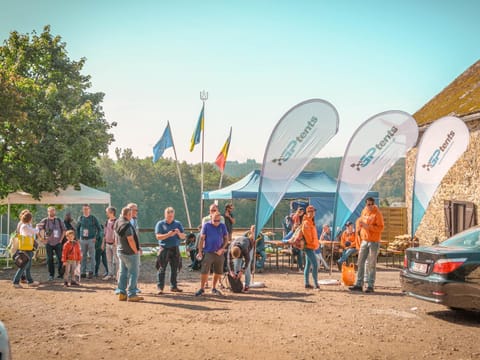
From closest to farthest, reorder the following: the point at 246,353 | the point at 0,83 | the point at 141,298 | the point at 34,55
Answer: the point at 246,353, the point at 141,298, the point at 0,83, the point at 34,55

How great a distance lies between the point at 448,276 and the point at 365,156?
4420 millimetres

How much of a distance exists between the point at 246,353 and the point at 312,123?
5.83 meters

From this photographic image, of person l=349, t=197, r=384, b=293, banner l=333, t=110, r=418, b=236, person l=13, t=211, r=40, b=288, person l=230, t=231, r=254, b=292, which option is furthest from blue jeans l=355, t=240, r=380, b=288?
person l=13, t=211, r=40, b=288

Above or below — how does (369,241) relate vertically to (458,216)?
below

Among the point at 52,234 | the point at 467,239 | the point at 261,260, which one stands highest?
the point at 467,239

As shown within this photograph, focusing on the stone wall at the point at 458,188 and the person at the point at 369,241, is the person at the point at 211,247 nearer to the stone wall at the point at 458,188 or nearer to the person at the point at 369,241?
the person at the point at 369,241

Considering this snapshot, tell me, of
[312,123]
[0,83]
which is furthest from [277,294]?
[0,83]

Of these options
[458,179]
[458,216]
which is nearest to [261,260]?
[458,216]

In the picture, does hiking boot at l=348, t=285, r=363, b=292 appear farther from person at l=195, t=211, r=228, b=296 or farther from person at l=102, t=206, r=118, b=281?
person at l=102, t=206, r=118, b=281

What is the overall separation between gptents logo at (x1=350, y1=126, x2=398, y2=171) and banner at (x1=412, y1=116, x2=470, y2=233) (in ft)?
3.77

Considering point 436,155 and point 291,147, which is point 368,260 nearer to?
point 291,147

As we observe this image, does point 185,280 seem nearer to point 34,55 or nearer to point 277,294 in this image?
point 277,294

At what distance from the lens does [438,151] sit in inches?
452

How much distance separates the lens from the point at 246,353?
18.6 ft
